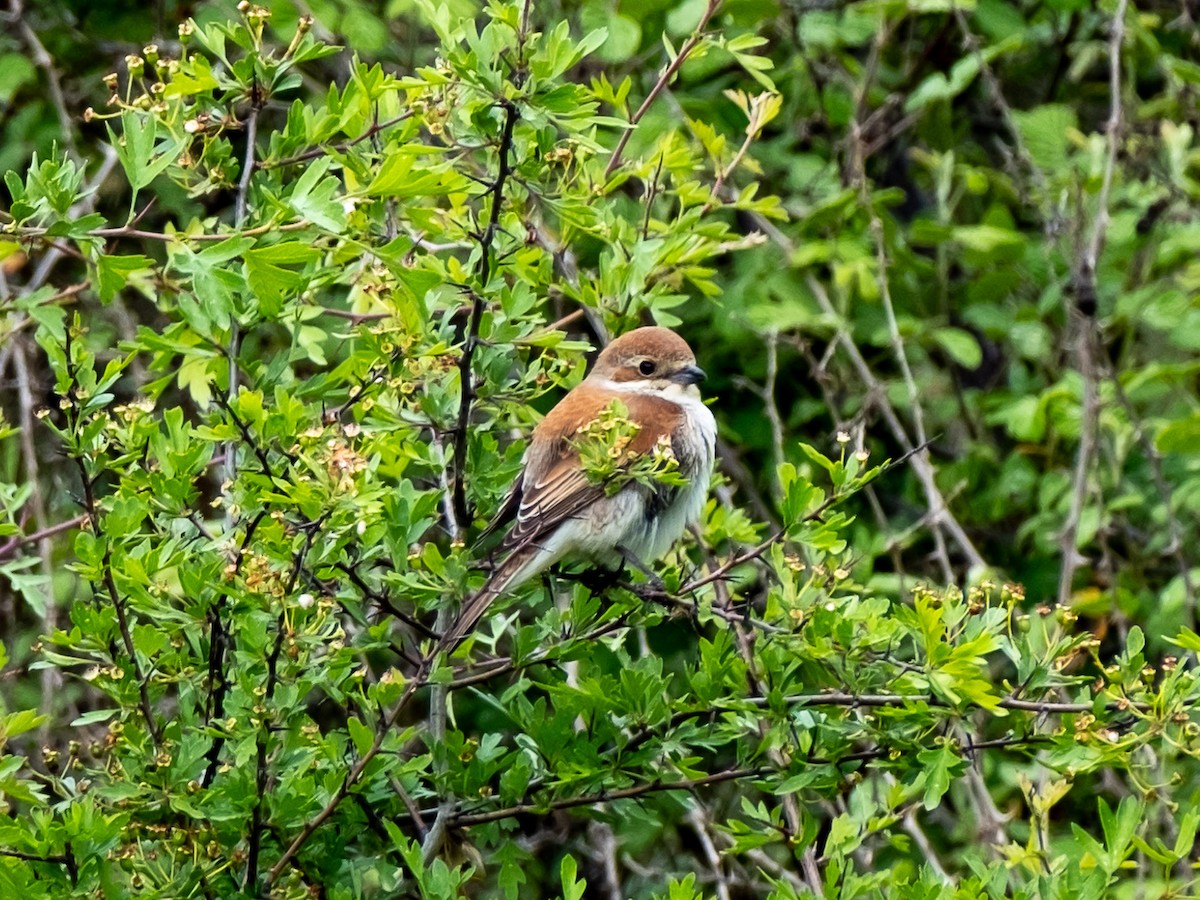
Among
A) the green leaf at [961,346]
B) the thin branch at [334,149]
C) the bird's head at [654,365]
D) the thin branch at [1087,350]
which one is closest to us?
the thin branch at [334,149]

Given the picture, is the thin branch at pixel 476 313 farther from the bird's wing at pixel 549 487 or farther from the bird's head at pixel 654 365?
the bird's head at pixel 654 365

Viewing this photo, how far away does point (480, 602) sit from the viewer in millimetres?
3232

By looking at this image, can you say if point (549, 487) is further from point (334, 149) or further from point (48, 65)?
point (48, 65)

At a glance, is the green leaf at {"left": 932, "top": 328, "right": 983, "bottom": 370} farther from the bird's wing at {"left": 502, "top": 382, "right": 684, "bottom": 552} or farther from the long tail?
the long tail

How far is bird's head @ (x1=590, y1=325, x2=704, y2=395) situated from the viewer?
486cm

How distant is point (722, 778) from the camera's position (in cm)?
317

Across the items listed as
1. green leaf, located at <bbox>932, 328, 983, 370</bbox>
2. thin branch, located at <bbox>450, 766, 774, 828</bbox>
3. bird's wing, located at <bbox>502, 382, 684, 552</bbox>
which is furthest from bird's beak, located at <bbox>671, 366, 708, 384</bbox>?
thin branch, located at <bbox>450, 766, 774, 828</bbox>

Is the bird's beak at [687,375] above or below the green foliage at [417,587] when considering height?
below

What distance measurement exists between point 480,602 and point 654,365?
1801mm

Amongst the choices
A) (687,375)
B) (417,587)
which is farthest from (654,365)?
(417,587)

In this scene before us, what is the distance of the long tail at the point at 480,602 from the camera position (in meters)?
3.10

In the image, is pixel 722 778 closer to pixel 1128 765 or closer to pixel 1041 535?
pixel 1128 765

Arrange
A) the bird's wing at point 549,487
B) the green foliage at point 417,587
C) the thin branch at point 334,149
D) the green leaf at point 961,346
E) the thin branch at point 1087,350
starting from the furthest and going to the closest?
the green leaf at point 961,346 < the thin branch at point 1087,350 < the bird's wing at point 549,487 < the thin branch at point 334,149 < the green foliage at point 417,587

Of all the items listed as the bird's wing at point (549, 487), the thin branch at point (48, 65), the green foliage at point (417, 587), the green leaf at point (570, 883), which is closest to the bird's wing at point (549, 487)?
the bird's wing at point (549, 487)
